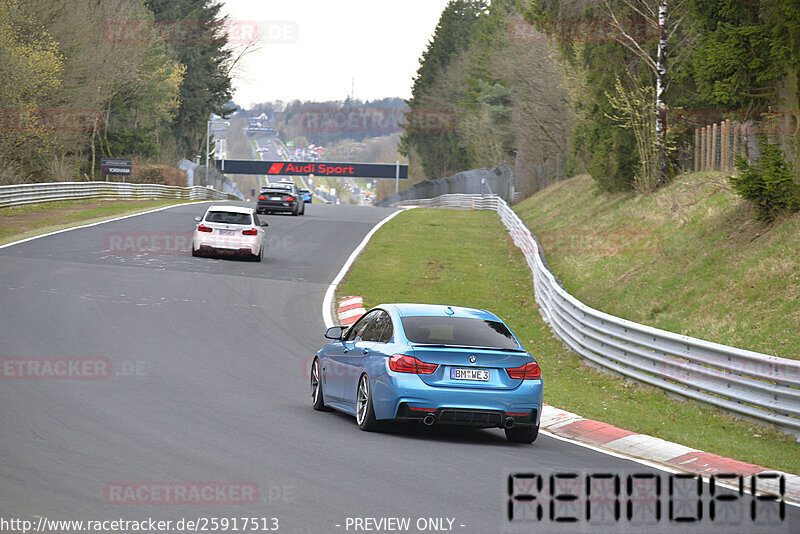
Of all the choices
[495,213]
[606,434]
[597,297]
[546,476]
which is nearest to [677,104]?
[597,297]

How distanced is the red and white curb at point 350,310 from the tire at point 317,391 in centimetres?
768

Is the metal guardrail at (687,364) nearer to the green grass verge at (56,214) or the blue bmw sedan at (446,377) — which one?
the blue bmw sedan at (446,377)

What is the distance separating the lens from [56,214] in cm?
3888

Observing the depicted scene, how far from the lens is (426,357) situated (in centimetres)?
1016

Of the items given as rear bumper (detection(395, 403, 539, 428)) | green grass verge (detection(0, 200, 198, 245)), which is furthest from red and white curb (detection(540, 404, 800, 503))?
green grass verge (detection(0, 200, 198, 245))

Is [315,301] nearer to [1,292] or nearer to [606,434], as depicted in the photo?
[1,292]

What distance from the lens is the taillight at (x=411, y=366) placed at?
1011 cm

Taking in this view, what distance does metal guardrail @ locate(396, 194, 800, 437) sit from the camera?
11.6 metres

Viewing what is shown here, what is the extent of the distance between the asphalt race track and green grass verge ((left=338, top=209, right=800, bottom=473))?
192 cm

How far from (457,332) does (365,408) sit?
1234 millimetres

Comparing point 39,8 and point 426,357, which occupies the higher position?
point 39,8

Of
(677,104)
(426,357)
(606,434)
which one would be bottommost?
(606,434)

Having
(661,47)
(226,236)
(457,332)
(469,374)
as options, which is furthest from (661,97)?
(469,374)

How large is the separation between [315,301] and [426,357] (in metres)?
12.5
